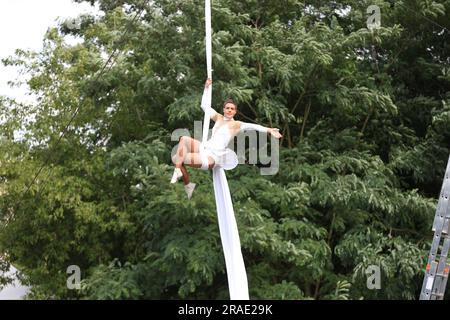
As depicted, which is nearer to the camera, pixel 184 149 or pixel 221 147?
pixel 184 149

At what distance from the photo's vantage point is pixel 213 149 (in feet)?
17.4

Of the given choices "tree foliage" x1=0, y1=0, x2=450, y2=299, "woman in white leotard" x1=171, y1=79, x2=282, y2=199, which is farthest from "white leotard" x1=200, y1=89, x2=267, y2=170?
"tree foliage" x1=0, y1=0, x2=450, y2=299

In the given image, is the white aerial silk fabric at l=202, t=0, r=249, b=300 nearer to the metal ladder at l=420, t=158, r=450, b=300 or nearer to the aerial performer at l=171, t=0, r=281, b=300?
the aerial performer at l=171, t=0, r=281, b=300

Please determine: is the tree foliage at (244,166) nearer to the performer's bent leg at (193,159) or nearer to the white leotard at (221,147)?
the white leotard at (221,147)

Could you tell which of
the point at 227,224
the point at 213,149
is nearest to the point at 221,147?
the point at 213,149

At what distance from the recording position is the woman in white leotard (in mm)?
5223

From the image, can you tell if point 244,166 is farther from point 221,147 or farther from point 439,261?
point 221,147

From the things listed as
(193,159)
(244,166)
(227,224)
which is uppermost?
(244,166)

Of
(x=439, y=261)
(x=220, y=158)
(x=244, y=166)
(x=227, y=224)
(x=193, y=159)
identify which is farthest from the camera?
(x=244, y=166)

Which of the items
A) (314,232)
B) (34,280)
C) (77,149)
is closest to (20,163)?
(77,149)

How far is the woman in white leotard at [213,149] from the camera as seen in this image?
17.1 ft

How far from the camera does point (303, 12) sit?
33.0 ft

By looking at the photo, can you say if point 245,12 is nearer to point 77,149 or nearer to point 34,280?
point 77,149

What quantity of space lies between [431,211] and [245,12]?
3.25 m
